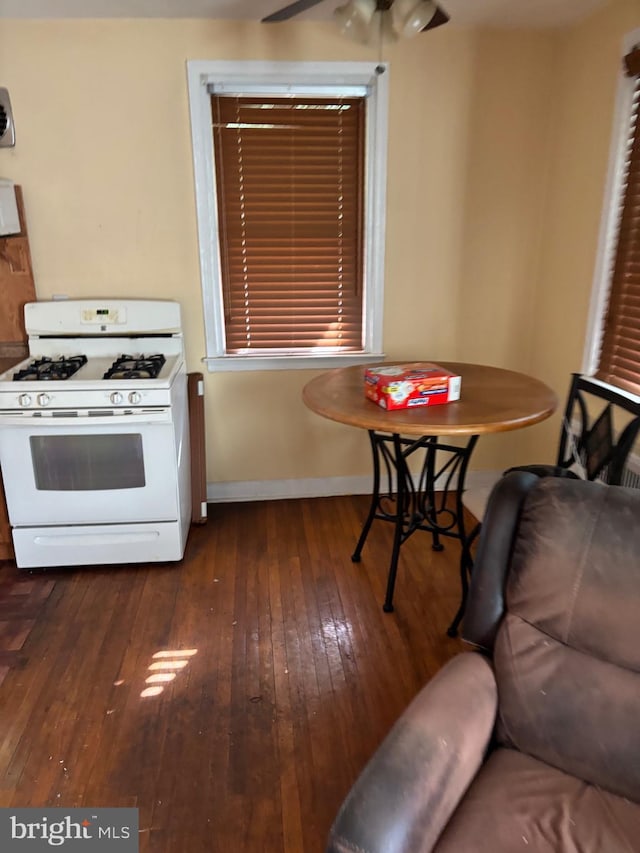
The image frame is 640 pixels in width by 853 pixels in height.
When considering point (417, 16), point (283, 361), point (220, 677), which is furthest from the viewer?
point (283, 361)

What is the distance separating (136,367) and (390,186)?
152 centimetres

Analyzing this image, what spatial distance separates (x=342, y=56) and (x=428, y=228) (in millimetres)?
880

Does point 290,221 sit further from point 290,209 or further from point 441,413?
point 441,413

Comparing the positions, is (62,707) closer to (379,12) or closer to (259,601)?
(259,601)

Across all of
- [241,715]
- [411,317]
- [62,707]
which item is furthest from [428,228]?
[62,707]

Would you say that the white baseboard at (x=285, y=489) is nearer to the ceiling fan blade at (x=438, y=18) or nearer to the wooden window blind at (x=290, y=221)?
the wooden window blind at (x=290, y=221)

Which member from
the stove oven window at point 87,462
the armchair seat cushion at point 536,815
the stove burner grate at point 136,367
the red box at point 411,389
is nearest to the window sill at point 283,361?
the stove burner grate at point 136,367

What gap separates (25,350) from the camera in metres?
3.01

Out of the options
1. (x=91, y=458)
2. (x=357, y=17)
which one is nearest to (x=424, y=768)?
(x=91, y=458)

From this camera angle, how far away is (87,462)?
2605mm

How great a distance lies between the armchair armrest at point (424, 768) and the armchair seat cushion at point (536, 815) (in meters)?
0.03

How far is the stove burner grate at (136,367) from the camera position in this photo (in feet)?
8.66

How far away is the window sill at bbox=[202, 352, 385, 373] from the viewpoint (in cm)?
318

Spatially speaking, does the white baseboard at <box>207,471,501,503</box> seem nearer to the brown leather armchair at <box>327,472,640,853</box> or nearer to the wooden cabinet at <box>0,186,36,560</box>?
the wooden cabinet at <box>0,186,36,560</box>
